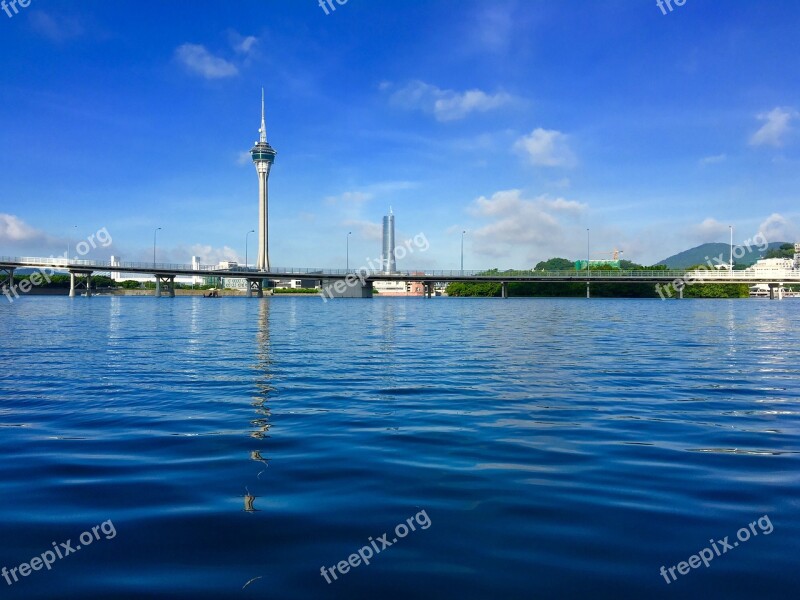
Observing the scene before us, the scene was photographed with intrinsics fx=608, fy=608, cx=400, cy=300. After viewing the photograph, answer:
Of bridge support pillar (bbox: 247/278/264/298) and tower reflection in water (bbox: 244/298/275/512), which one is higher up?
bridge support pillar (bbox: 247/278/264/298)

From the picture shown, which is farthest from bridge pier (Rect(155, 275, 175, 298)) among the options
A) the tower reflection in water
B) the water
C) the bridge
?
the water

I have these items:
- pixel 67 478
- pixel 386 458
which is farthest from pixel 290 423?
pixel 67 478

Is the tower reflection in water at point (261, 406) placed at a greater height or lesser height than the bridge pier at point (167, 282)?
lesser

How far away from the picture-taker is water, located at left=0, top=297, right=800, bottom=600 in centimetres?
517

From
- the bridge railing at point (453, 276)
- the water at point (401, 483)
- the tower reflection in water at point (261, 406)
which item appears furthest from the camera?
the bridge railing at point (453, 276)

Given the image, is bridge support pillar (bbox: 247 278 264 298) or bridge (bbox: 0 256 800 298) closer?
bridge (bbox: 0 256 800 298)

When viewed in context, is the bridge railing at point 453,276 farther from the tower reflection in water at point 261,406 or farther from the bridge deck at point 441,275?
the tower reflection in water at point 261,406

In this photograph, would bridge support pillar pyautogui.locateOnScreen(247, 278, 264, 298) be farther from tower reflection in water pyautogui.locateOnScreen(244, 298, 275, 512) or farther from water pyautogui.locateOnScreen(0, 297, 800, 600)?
water pyautogui.locateOnScreen(0, 297, 800, 600)

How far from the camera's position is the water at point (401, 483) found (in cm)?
517

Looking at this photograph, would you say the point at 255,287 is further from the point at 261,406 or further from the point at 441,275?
the point at 261,406

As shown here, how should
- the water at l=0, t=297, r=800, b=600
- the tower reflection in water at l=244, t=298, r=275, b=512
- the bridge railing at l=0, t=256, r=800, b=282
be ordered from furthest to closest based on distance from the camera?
the bridge railing at l=0, t=256, r=800, b=282 → the tower reflection in water at l=244, t=298, r=275, b=512 → the water at l=0, t=297, r=800, b=600

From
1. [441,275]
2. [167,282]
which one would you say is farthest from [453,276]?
[167,282]

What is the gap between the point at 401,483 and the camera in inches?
301

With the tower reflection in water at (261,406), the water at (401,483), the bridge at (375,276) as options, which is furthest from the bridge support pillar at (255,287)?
the water at (401,483)
